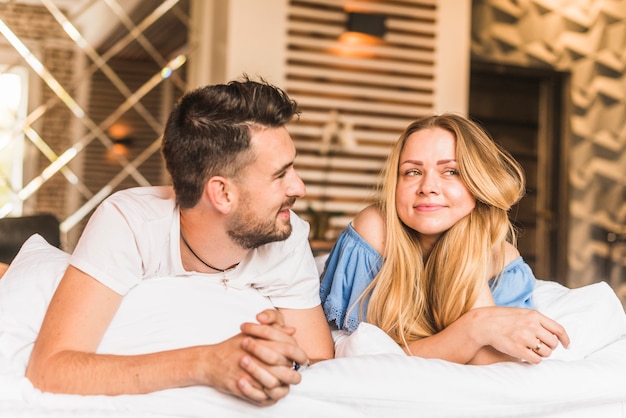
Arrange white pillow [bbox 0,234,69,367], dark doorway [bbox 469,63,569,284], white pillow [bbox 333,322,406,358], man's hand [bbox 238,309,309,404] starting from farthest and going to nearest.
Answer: dark doorway [bbox 469,63,569,284]
white pillow [bbox 333,322,406,358]
white pillow [bbox 0,234,69,367]
man's hand [bbox 238,309,309,404]

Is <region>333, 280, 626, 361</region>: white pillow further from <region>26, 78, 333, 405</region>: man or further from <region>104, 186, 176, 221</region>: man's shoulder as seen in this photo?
<region>104, 186, 176, 221</region>: man's shoulder

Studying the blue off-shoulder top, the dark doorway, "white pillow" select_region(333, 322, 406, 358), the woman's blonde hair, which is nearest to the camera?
"white pillow" select_region(333, 322, 406, 358)

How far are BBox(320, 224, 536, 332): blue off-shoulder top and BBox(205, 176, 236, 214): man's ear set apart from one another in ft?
1.54

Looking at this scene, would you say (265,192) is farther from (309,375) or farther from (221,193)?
(309,375)

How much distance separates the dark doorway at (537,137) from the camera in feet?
18.6

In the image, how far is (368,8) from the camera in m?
4.61

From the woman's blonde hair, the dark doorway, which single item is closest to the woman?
the woman's blonde hair

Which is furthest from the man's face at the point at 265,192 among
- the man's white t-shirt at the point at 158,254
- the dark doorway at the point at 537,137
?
the dark doorway at the point at 537,137

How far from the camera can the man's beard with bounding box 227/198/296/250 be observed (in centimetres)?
168

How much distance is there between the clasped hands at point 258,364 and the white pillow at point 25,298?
0.44m

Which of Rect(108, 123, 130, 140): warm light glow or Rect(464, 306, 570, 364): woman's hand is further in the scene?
Rect(108, 123, 130, 140): warm light glow

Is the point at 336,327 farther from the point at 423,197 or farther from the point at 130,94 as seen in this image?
the point at 130,94

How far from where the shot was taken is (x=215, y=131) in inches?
66.1

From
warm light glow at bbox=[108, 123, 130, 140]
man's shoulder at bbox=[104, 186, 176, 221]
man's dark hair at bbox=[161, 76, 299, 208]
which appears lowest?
man's shoulder at bbox=[104, 186, 176, 221]
